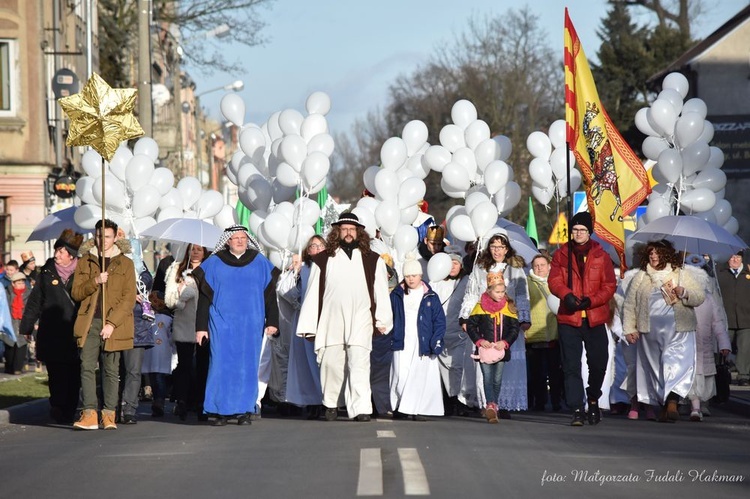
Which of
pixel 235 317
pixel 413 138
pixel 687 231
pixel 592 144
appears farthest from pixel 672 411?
pixel 413 138

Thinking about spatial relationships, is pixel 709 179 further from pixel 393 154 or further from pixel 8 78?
pixel 8 78

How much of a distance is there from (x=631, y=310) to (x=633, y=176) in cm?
340

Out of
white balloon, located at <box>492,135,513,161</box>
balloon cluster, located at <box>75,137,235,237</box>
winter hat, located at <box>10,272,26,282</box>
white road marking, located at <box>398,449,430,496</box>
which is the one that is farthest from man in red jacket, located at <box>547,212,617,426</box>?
winter hat, located at <box>10,272,26,282</box>

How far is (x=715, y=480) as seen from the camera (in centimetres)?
1031

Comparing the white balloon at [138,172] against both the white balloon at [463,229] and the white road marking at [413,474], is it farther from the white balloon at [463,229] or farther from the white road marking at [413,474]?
the white road marking at [413,474]

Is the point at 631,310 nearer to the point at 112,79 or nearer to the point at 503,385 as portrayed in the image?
the point at 503,385

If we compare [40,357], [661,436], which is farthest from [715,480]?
[40,357]

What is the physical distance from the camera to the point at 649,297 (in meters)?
15.8

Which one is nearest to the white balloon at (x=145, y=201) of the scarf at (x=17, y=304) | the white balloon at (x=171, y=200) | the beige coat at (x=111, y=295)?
the white balloon at (x=171, y=200)

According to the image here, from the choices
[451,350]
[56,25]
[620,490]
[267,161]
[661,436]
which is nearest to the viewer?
[620,490]

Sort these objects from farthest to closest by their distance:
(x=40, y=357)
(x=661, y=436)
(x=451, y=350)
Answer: (x=451, y=350) → (x=40, y=357) → (x=661, y=436)

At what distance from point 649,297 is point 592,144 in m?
1.63

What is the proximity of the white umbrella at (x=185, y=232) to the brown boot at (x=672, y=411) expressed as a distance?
5.27 metres

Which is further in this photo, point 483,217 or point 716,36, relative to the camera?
point 716,36
